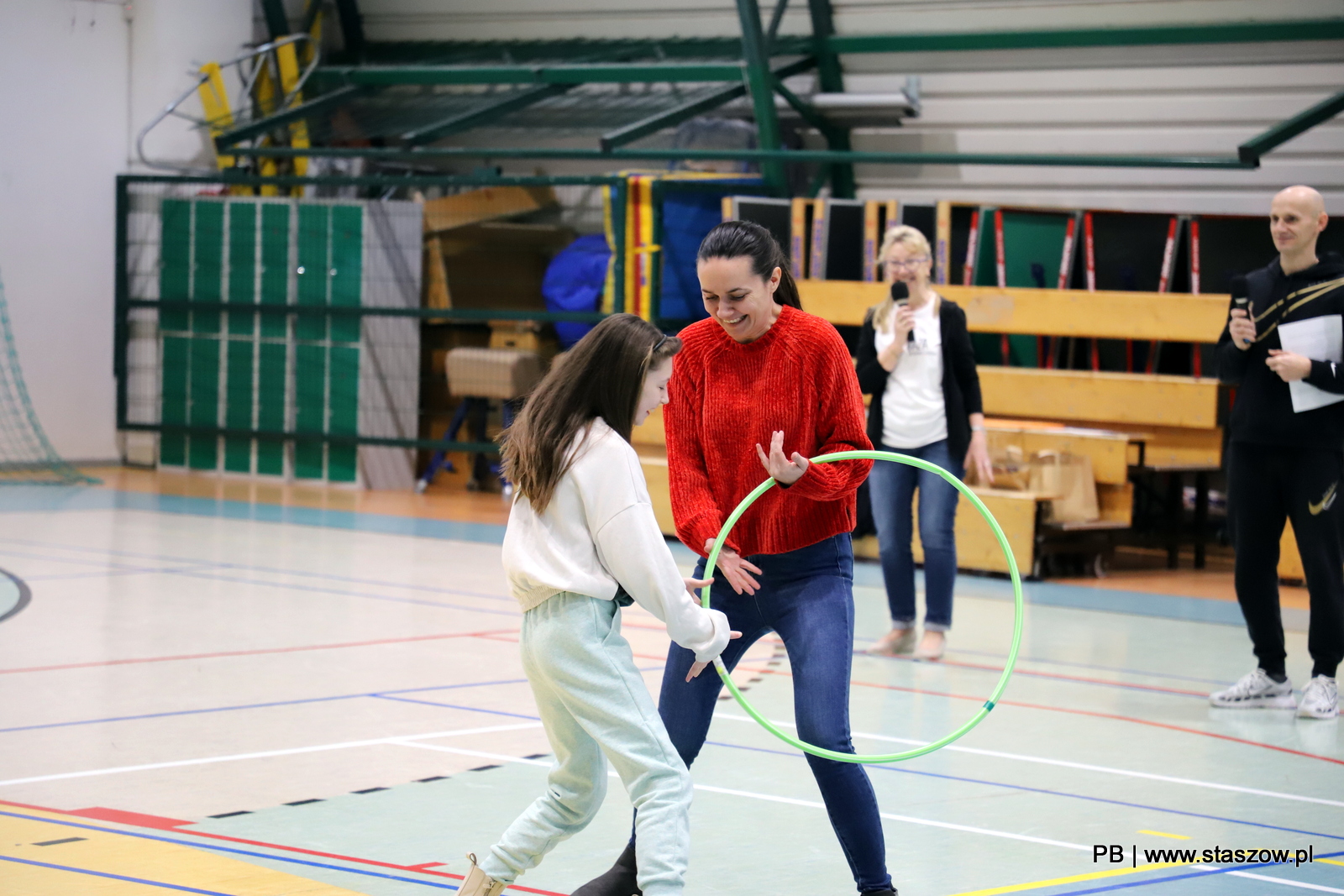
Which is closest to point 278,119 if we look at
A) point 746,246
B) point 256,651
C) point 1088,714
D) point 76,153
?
point 76,153

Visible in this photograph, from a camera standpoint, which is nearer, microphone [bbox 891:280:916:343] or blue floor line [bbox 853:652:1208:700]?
blue floor line [bbox 853:652:1208:700]

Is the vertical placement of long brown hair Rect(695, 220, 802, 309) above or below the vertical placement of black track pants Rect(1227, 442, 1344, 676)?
above

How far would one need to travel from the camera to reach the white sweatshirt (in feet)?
10.8

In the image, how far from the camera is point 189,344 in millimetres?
14906

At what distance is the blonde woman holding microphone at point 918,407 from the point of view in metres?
7.11

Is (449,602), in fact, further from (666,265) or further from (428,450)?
(428,450)

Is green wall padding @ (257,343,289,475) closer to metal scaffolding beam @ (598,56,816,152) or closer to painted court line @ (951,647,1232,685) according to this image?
metal scaffolding beam @ (598,56,816,152)

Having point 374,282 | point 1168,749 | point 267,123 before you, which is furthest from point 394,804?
point 267,123

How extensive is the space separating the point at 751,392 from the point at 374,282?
430 inches

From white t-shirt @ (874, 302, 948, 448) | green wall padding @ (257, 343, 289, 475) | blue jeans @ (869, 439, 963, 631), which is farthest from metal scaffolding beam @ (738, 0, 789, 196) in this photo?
blue jeans @ (869, 439, 963, 631)

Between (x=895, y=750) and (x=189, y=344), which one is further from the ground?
(x=189, y=344)

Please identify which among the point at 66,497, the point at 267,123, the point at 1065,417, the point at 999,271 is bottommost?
the point at 66,497

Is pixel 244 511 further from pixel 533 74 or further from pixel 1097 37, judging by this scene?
pixel 1097 37

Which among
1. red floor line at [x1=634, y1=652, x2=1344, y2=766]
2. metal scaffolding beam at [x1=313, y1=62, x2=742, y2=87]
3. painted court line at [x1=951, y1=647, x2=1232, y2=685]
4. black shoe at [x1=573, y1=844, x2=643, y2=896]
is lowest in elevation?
painted court line at [x1=951, y1=647, x2=1232, y2=685]
